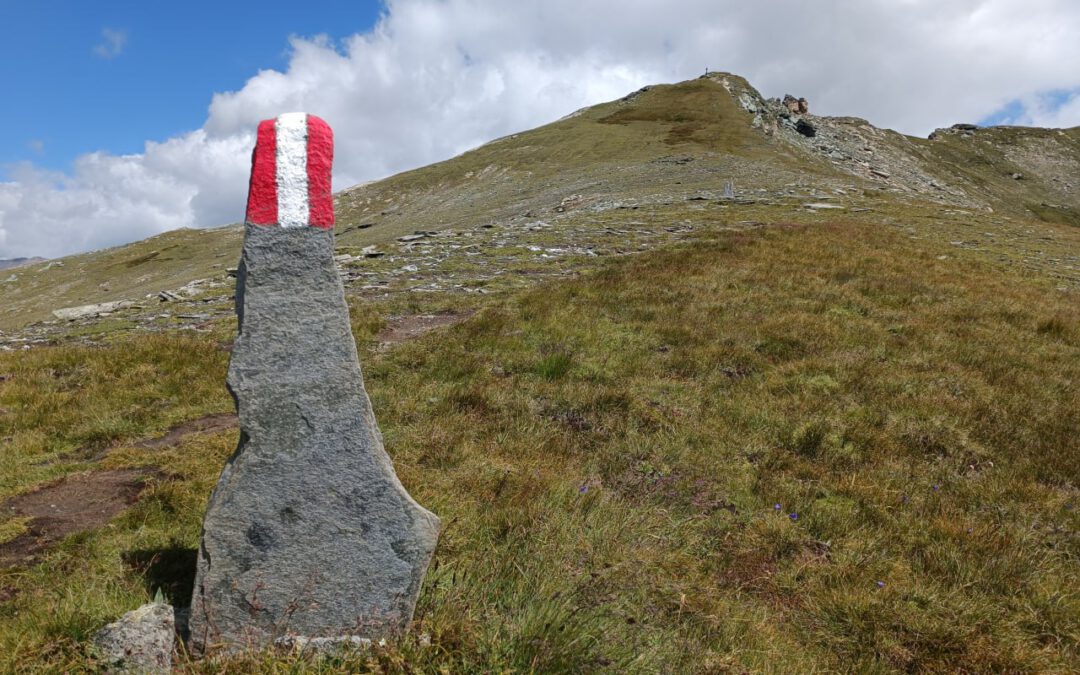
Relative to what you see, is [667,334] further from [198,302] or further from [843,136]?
[843,136]

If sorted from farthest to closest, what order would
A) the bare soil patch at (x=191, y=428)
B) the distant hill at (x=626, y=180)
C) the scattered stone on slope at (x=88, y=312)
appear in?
the distant hill at (x=626, y=180) < the scattered stone on slope at (x=88, y=312) < the bare soil patch at (x=191, y=428)

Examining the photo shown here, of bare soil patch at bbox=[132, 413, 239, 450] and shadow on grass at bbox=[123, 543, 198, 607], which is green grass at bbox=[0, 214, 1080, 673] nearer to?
shadow on grass at bbox=[123, 543, 198, 607]

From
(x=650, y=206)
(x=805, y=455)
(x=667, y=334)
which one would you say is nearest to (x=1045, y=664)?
(x=805, y=455)

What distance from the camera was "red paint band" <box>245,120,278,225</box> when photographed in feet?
11.7

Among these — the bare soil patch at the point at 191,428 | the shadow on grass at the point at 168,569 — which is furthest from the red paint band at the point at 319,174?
the bare soil patch at the point at 191,428

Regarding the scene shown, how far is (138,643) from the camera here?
3.13m

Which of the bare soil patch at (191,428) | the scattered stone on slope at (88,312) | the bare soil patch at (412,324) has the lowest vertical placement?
the bare soil patch at (191,428)

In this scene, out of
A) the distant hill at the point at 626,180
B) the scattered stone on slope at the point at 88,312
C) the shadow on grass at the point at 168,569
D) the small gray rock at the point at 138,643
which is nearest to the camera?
the small gray rock at the point at 138,643

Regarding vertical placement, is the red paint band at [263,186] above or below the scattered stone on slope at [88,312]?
above

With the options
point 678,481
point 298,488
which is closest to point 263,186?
point 298,488

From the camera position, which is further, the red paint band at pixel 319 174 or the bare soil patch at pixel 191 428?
the bare soil patch at pixel 191 428

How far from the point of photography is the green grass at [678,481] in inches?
154

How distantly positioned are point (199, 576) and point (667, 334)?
865cm

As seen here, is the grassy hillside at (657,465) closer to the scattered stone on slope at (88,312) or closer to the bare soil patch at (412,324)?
the bare soil patch at (412,324)
